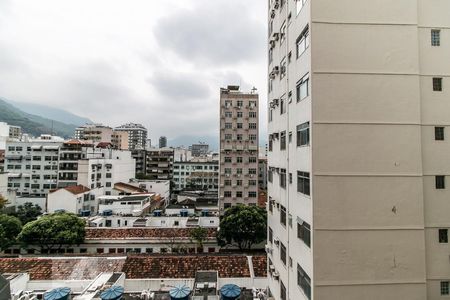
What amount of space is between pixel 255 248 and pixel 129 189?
30.8 m

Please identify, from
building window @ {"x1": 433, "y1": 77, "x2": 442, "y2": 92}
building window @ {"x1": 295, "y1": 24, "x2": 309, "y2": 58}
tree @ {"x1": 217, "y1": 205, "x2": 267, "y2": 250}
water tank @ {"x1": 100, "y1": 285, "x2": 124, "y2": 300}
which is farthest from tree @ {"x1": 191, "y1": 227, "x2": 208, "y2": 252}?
building window @ {"x1": 433, "y1": 77, "x2": 442, "y2": 92}

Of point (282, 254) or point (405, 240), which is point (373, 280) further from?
point (282, 254)

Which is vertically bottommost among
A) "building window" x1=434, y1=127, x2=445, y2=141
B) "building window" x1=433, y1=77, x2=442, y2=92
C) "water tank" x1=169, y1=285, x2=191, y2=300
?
"water tank" x1=169, y1=285, x2=191, y2=300

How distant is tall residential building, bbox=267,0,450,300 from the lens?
30.3 ft

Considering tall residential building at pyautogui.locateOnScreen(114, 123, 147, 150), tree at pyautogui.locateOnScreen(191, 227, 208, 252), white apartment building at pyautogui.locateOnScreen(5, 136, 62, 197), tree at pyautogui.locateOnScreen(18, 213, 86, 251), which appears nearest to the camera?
tree at pyautogui.locateOnScreen(18, 213, 86, 251)

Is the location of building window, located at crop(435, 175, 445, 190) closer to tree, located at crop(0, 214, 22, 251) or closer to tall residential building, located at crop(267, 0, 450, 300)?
tall residential building, located at crop(267, 0, 450, 300)

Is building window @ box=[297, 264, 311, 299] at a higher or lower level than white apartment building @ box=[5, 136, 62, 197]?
lower

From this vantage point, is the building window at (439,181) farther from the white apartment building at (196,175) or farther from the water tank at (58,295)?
the white apartment building at (196,175)

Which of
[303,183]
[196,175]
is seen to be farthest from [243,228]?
[196,175]

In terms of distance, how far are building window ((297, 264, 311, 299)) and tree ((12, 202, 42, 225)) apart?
1742 inches

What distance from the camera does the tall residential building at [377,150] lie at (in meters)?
9.25

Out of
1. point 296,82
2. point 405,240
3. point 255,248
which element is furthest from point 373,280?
point 255,248

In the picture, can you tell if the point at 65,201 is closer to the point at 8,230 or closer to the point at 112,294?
the point at 8,230

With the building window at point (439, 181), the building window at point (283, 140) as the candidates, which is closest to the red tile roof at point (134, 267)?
the building window at point (283, 140)
